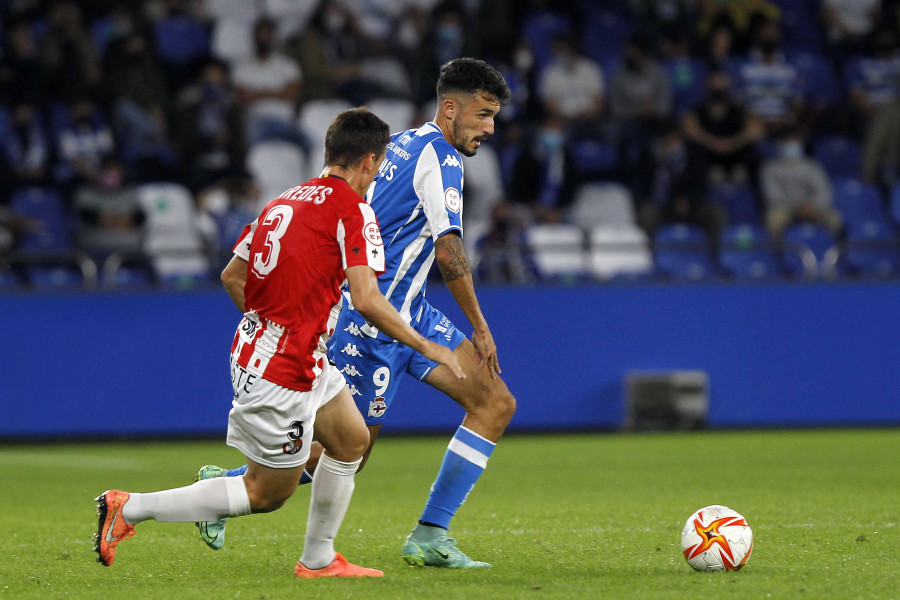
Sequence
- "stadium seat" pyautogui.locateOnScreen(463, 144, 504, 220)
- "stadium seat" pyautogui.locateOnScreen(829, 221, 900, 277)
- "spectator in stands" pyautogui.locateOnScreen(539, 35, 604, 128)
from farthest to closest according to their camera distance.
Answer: "spectator in stands" pyautogui.locateOnScreen(539, 35, 604, 128) < "stadium seat" pyautogui.locateOnScreen(463, 144, 504, 220) < "stadium seat" pyautogui.locateOnScreen(829, 221, 900, 277)

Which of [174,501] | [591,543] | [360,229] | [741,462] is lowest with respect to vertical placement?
[741,462]

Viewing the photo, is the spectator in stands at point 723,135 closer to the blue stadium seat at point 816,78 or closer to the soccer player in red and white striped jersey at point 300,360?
the blue stadium seat at point 816,78

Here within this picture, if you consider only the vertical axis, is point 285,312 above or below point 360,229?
below

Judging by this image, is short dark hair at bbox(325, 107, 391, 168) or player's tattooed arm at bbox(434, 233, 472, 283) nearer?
short dark hair at bbox(325, 107, 391, 168)

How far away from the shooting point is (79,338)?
12734 mm

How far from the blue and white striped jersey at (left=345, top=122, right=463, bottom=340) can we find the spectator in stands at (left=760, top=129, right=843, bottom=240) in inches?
380

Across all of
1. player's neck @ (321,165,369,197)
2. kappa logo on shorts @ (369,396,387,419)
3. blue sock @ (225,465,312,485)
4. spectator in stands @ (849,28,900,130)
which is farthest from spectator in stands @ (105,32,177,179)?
player's neck @ (321,165,369,197)

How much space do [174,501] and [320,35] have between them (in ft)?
38.0

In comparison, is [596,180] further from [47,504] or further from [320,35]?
[47,504]

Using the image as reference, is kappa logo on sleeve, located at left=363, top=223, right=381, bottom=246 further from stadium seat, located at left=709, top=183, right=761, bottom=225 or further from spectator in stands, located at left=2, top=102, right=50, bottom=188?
stadium seat, located at left=709, top=183, right=761, bottom=225

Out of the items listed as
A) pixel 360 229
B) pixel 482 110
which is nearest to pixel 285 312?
pixel 360 229

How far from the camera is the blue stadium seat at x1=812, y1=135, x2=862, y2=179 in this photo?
16.0 metres

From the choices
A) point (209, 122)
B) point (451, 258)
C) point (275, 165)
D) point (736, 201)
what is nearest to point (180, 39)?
point (209, 122)

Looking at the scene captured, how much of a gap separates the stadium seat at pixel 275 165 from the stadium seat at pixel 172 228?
3.44 ft
